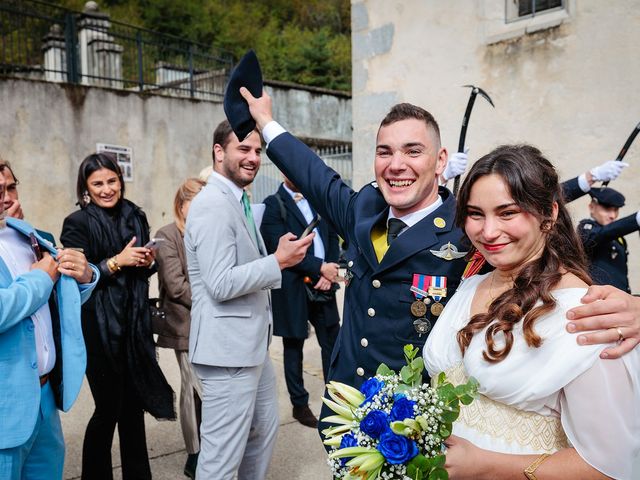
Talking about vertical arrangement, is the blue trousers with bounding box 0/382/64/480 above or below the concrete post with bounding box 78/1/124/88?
below

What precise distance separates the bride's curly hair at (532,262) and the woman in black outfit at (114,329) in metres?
2.37

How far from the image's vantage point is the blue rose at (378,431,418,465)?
1.41m

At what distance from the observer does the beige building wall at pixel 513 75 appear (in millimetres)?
5688

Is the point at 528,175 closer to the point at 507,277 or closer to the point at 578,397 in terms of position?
the point at 507,277

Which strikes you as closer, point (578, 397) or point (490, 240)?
point (578, 397)

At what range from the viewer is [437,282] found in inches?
83.8

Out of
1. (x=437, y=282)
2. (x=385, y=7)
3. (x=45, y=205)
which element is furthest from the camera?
(x=45, y=205)

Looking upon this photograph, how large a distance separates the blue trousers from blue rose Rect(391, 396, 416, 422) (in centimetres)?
170

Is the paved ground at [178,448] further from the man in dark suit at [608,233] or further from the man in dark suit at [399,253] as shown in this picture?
the man in dark suit at [608,233]

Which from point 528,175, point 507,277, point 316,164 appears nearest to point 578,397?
point 507,277

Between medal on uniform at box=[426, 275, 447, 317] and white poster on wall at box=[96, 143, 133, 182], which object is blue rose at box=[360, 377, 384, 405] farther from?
white poster on wall at box=[96, 143, 133, 182]

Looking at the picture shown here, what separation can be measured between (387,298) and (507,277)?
52cm

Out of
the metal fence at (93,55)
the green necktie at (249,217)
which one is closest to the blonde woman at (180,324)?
the green necktie at (249,217)

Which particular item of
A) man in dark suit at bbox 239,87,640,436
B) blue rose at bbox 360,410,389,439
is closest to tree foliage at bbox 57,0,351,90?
man in dark suit at bbox 239,87,640,436
